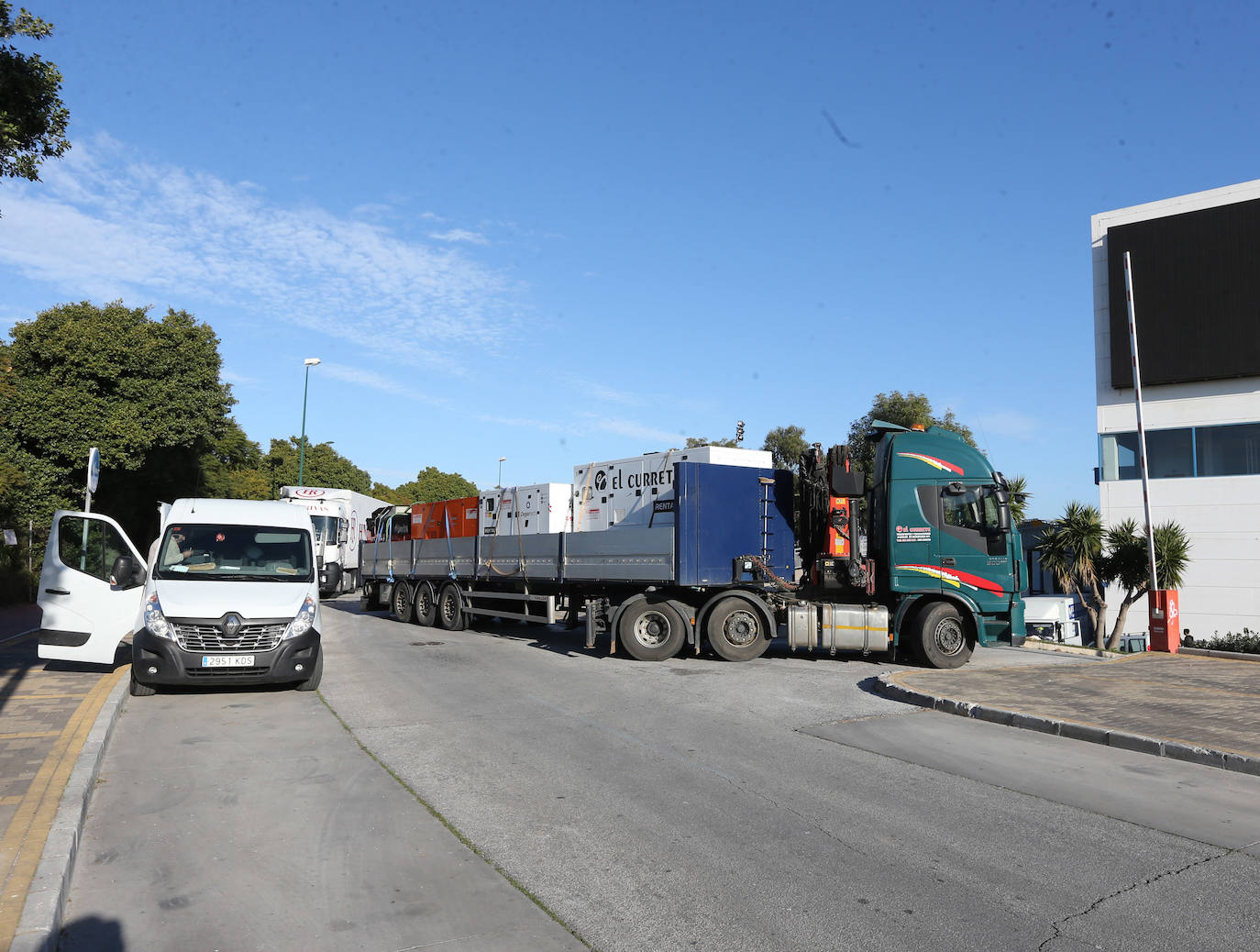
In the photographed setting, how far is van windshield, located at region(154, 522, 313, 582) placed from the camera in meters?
10.0

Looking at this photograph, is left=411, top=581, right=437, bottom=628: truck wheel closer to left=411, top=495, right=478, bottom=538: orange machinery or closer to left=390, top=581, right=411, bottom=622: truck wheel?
left=390, top=581, right=411, bottom=622: truck wheel

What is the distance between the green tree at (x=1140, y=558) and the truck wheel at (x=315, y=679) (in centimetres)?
1726

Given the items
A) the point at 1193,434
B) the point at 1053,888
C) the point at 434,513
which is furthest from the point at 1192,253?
the point at 1053,888

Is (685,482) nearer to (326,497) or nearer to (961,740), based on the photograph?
(961,740)

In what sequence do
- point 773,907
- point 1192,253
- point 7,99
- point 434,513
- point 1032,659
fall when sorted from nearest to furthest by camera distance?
point 773,907, point 7,99, point 1032,659, point 434,513, point 1192,253

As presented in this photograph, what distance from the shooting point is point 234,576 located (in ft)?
33.3

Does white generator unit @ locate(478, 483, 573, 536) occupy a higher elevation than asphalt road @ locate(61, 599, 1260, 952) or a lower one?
higher

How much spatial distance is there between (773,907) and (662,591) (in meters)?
9.61

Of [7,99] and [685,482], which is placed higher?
[7,99]

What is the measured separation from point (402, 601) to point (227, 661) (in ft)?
39.1

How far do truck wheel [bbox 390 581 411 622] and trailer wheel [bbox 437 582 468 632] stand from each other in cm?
141

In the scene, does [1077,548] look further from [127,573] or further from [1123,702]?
[127,573]

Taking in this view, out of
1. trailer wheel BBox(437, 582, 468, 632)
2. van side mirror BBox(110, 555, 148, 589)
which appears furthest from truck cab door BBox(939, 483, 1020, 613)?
van side mirror BBox(110, 555, 148, 589)

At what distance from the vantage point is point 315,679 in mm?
10219
